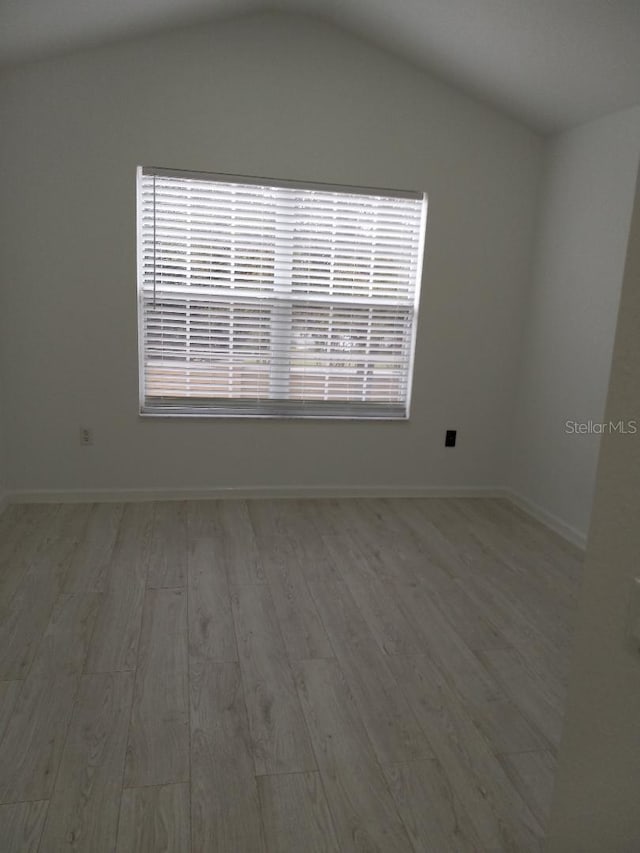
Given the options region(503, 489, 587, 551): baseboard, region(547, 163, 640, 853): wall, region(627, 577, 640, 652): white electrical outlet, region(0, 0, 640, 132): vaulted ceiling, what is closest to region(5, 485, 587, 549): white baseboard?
region(503, 489, 587, 551): baseboard

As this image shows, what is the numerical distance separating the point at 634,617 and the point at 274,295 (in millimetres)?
3287

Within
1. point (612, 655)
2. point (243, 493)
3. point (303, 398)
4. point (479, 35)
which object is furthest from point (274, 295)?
point (612, 655)

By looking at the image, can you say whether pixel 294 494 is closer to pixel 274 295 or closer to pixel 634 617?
pixel 274 295

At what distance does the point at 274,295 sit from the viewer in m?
3.99

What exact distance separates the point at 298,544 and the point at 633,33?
109 inches

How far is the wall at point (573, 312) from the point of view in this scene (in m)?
3.44

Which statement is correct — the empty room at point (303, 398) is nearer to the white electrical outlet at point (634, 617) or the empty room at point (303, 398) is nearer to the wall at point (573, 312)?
the wall at point (573, 312)

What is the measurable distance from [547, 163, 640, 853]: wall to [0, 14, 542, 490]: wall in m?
3.13

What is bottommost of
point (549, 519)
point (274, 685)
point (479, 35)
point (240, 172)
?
point (274, 685)

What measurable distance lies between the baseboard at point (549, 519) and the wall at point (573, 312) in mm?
10

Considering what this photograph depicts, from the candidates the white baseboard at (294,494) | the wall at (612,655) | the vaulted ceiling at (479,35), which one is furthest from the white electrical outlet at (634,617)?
the white baseboard at (294,494)

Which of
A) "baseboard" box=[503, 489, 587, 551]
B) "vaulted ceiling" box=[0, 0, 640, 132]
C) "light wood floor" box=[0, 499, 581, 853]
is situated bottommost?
"light wood floor" box=[0, 499, 581, 853]

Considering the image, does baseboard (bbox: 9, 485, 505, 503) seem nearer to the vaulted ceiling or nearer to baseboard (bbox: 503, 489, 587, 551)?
baseboard (bbox: 503, 489, 587, 551)

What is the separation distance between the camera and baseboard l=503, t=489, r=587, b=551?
3.69 meters
